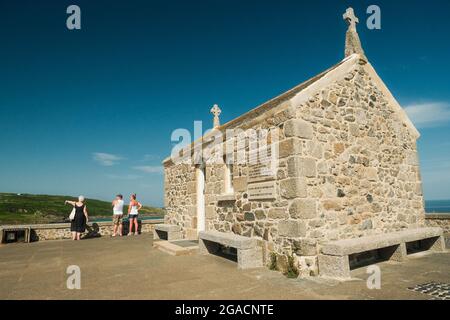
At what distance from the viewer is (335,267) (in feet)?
17.1

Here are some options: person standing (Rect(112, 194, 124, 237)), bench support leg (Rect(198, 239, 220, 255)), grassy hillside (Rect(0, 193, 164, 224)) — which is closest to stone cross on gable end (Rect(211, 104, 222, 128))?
bench support leg (Rect(198, 239, 220, 255))

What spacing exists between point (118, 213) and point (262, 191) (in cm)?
860

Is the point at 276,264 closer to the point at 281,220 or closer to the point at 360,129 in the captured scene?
the point at 281,220

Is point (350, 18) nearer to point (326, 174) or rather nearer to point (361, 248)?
point (326, 174)

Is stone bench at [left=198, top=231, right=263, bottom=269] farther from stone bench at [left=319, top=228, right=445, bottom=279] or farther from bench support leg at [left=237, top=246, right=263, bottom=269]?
stone bench at [left=319, top=228, right=445, bottom=279]

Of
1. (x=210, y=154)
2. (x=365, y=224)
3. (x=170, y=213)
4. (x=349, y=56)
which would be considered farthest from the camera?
(x=170, y=213)

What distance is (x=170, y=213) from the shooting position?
1173 centimetres

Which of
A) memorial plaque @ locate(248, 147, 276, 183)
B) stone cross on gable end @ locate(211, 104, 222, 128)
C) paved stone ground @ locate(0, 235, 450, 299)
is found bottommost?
paved stone ground @ locate(0, 235, 450, 299)

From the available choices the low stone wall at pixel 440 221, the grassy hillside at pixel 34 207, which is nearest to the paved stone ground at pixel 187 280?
the low stone wall at pixel 440 221

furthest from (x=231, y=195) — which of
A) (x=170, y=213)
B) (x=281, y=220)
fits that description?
(x=170, y=213)

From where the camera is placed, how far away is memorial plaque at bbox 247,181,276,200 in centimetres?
608

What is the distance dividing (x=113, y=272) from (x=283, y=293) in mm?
3513

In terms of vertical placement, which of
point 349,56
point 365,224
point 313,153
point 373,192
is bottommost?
point 365,224

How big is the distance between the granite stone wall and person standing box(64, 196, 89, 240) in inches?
231
